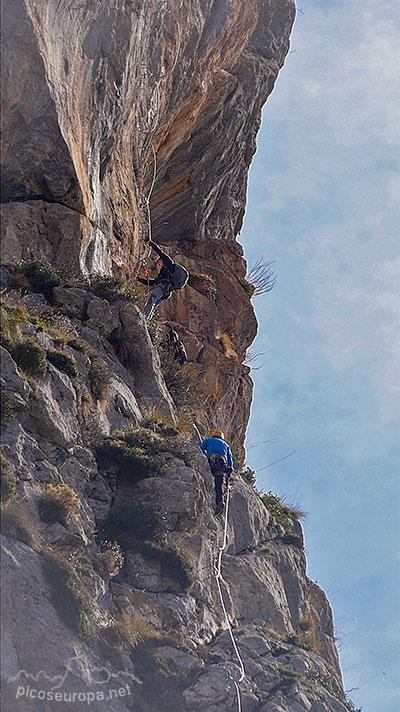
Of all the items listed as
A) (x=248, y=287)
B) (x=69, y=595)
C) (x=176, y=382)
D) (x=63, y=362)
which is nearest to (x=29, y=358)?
(x=63, y=362)

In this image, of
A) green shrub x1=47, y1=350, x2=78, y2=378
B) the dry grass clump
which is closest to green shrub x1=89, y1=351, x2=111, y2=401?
green shrub x1=47, y1=350, x2=78, y2=378

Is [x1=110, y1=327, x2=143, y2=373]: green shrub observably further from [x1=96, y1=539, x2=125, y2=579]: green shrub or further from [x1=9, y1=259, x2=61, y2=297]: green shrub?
[x1=96, y1=539, x2=125, y2=579]: green shrub

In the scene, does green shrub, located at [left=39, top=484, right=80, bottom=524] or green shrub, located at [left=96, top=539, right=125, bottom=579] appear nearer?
green shrub, located at [left=39, top=484, right=80, bottom=524]

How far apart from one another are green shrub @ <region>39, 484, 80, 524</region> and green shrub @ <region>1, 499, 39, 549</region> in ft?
1.52

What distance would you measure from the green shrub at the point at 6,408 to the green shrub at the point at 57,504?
105 centimetres

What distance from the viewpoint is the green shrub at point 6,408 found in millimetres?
10617

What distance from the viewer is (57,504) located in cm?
1050

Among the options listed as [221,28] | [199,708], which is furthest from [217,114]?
[199,708]

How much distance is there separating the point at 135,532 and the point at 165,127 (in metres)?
13.8

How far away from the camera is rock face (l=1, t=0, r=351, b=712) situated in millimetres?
9617

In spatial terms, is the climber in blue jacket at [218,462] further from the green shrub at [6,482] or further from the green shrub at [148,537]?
the green shrub at [6,482]

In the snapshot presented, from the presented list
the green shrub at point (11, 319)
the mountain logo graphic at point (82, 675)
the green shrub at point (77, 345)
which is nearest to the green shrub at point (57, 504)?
the mountain logo graphic at point (82, 675)

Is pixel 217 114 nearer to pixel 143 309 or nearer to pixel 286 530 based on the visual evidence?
pixel 143 309

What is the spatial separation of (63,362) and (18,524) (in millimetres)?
3799
